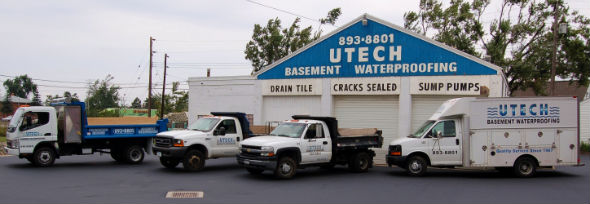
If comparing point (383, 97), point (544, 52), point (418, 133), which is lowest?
point (418, 133)

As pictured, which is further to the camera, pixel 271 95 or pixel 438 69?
pixel 271 95

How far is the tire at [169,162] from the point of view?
15995 millimetres

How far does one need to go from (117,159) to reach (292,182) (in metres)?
8.63

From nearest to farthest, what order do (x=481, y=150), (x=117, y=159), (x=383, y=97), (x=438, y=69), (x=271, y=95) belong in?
(x=481, y=150), (x=117, y=159), (x=438, y=69), (x=383, y=97), (x=271, y=95)

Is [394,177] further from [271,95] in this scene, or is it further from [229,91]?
[229,91]

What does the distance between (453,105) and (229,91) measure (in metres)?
14.1

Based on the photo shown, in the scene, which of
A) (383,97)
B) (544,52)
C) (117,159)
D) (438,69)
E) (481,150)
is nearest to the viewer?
(481,150)

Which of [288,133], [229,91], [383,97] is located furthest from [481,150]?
[229,91]

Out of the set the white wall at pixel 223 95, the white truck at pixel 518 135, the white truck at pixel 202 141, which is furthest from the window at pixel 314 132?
the white wall at pixel 223 95

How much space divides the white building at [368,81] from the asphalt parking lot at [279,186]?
15.6ft

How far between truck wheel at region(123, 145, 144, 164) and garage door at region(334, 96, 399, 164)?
31.8 ft

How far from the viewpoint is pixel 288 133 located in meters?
15.0

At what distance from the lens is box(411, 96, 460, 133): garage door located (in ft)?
69.1

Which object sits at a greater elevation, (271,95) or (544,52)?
(544,52)
